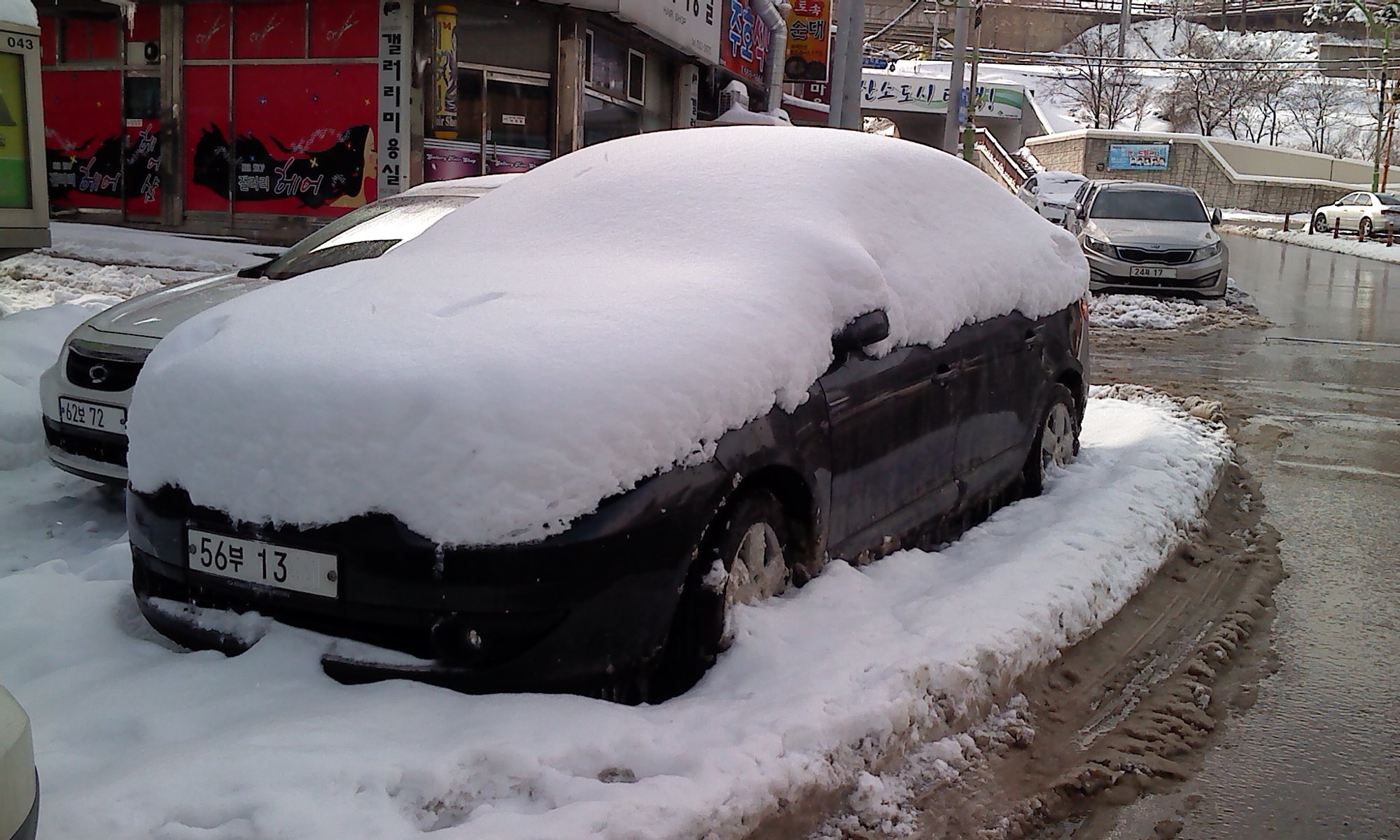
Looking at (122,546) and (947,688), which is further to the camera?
(122,546)

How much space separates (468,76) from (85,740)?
1548cm

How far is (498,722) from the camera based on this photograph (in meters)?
2.80

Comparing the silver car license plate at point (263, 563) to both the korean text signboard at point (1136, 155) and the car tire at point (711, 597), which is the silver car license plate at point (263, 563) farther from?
the korean text signboard at point (1136, 155)

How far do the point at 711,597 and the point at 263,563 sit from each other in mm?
1129

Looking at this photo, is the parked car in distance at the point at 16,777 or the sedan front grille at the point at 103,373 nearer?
the parked car in distance at the point at 16,777

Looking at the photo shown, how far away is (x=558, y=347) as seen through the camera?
3061 mm

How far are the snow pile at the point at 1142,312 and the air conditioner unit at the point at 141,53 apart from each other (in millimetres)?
13964

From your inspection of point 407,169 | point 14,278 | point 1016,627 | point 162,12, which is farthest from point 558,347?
point 162,12

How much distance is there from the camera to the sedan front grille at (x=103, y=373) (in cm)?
499

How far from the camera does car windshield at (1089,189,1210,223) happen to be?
16188 millimetres

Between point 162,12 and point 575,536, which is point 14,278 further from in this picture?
point 575,536

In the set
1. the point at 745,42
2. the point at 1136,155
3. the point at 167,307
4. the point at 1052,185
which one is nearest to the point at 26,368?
the point at 167,307

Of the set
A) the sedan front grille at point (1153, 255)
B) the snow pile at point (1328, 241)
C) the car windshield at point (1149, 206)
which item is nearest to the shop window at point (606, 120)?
the car windshield at point (1149, 206)

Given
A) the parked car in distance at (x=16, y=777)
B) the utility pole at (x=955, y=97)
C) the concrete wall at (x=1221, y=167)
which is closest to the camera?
the parked car in distance at (x=16, y=777)
